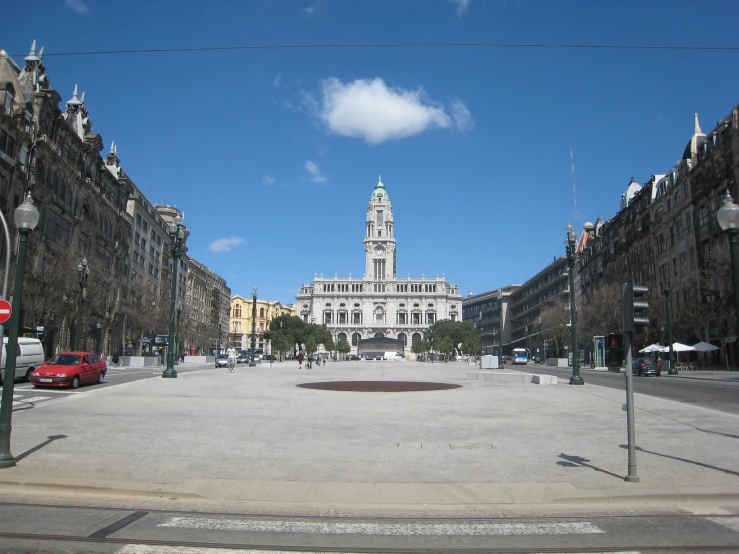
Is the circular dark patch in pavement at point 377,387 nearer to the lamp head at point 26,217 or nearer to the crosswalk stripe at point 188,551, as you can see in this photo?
the lamp head at point 26,217

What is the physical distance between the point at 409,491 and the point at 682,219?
64263 mm

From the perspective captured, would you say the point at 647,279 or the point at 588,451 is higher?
the point at 647,279

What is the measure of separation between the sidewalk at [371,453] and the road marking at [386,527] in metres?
0.75

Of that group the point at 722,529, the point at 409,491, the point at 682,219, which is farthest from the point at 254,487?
the point at 682,219

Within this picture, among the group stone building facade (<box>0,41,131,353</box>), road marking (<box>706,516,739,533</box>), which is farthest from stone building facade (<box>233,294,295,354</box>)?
road marking (<box>706,516,739,533</box>)

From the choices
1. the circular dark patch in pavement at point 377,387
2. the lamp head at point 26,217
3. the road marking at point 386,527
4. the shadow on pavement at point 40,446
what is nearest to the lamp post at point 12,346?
the lamp head at point 26,217

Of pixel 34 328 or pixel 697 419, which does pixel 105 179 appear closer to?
pixel 34 328

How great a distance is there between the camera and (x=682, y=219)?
2448 inches

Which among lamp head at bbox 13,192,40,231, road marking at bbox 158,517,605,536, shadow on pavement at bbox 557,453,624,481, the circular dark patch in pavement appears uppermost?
lamp head at bbox 13,192,40,231

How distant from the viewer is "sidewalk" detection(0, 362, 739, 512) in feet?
26.5

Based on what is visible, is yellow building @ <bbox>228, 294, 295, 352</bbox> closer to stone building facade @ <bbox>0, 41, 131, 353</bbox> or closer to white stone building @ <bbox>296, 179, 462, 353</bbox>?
white stone building @ <bbox>296, 179, 462, 353</bbox>

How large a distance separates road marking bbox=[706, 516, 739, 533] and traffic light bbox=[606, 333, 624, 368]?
2.56 metres

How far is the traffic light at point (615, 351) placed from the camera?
902 cm

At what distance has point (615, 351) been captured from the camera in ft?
29.8
